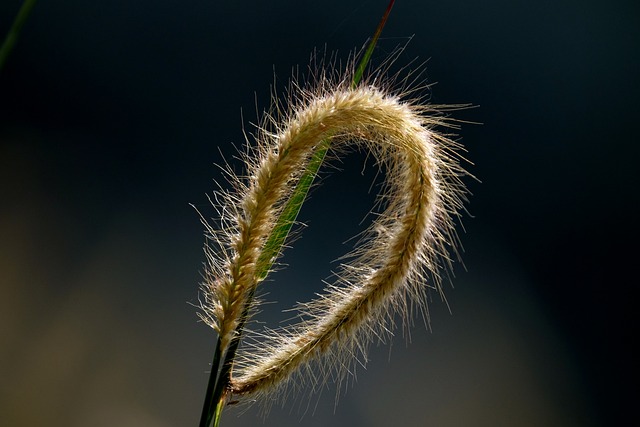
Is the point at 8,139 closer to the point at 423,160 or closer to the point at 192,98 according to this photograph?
the point at 192,98

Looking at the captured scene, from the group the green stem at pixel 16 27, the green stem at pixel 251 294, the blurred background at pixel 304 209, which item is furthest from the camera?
the blurred background at pixel 304 209

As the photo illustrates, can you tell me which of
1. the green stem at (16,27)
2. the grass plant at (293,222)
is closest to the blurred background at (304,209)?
the grass plant at (293,222)

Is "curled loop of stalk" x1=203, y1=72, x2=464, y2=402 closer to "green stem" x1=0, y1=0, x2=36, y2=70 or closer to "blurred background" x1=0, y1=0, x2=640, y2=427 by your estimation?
"green stem" x1=0, y1=0, x2=36, y2=70

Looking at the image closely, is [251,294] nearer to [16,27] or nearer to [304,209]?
[16,27]

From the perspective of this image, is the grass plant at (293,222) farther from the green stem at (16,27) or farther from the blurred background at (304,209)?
the blurred background at (304,209)

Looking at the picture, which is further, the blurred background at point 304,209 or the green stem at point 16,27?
the blurred background at point 304,209

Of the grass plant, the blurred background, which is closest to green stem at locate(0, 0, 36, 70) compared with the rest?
the grass plant

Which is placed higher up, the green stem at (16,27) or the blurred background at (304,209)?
the blurred background at (304,209)

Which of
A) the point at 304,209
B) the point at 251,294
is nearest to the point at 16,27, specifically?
the point at 251,294
